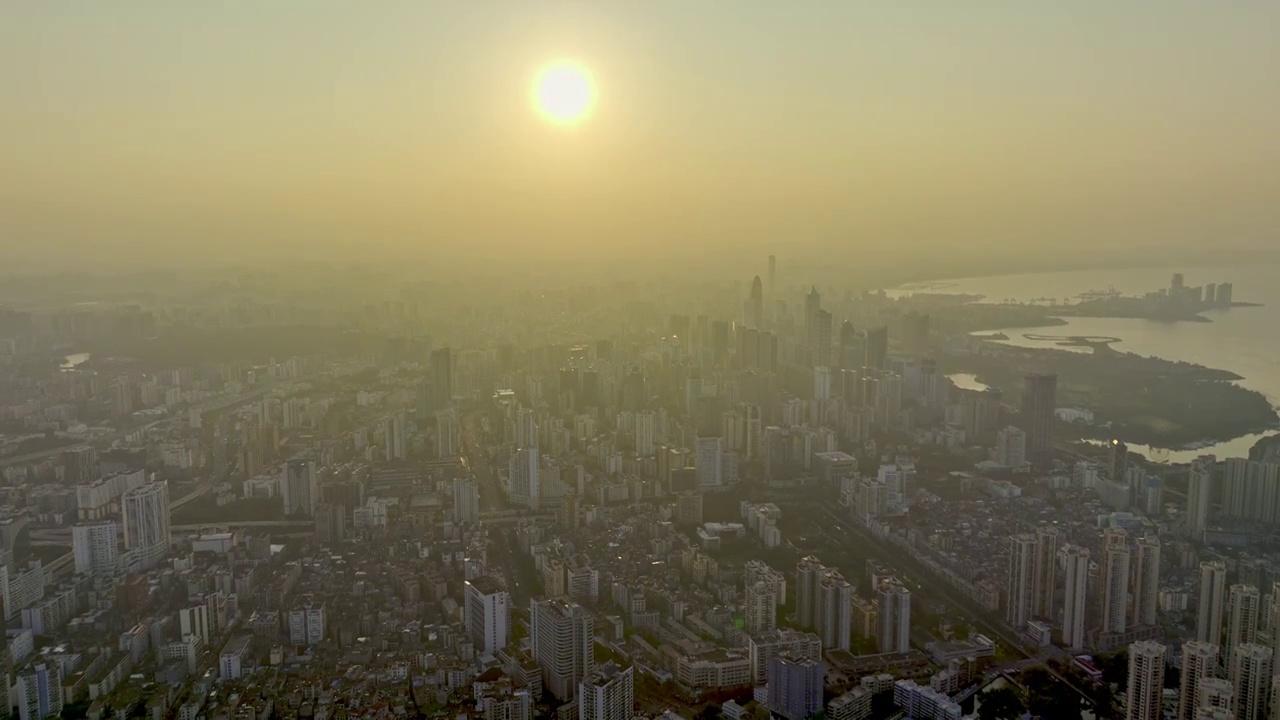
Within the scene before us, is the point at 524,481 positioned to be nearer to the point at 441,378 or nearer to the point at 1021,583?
the point at 441,378

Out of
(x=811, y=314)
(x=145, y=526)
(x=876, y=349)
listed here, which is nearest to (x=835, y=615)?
(x=145, y=526)

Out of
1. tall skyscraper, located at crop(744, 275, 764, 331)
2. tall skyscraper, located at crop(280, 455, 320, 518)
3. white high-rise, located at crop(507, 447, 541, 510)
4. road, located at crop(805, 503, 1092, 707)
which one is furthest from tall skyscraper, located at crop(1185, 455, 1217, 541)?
tall skyscraper, located at crop(744, 275, 764, 331)

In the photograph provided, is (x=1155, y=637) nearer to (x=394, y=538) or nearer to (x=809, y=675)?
(x=809, y=675)

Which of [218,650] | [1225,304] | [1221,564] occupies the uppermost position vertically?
[1225,304]

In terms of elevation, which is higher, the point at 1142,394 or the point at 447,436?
the point at 1142,394

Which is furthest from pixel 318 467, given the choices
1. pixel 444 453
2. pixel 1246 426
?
pixel 1246 426

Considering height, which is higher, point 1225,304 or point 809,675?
point 1225,304

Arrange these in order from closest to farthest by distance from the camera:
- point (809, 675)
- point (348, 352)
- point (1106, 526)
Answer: point (809, 675) → point (1106, 526) → point (348, 352)
